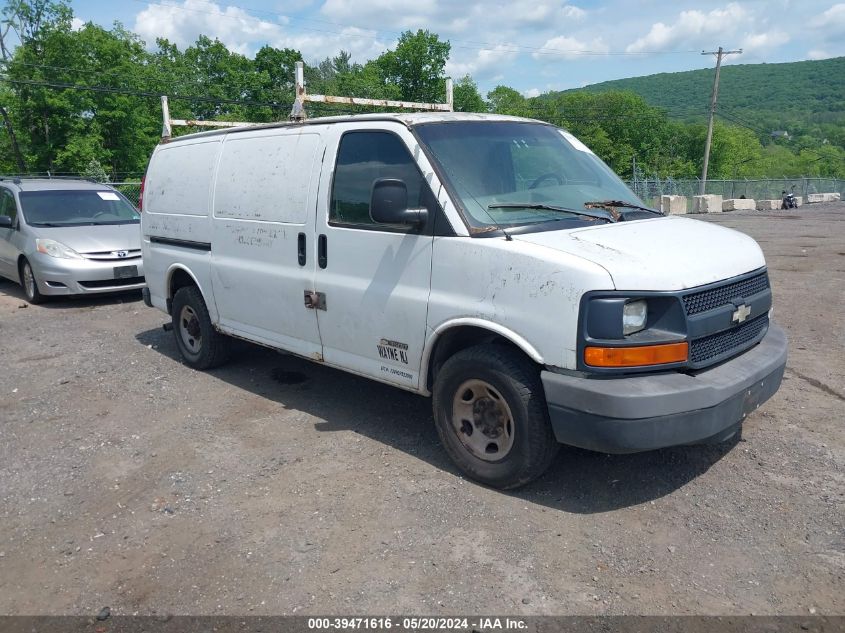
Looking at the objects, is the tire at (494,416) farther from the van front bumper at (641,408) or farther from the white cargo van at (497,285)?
the van front bumper at (641,408)

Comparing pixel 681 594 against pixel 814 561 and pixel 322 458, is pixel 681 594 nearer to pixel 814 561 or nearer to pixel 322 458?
pixel 814 561

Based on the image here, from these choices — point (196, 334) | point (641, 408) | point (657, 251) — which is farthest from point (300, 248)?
point (641, 408)

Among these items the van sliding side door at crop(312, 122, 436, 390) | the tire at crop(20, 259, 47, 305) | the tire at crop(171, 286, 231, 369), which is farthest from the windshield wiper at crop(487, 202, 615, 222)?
the tire at crop(20, 259, 47, 305)

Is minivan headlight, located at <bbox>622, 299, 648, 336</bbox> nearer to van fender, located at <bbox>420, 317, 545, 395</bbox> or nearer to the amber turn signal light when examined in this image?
the amber turn signal light

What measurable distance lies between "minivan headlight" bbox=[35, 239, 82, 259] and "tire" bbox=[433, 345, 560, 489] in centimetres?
759

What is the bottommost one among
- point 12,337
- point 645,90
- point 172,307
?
point 12,337

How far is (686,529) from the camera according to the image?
3672 millimetres

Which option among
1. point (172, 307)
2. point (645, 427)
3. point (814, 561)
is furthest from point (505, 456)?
point (172, 307)

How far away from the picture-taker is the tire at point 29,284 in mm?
10180

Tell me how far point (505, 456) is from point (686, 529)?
39.9 inches

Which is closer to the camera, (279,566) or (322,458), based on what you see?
(279,566)

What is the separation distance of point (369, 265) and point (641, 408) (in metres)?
2.00

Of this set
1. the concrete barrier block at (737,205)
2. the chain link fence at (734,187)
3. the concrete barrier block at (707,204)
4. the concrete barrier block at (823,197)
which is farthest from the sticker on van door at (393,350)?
the concrete barrier block at (823,197)

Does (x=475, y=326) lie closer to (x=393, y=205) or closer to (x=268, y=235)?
(x=393, y=205)
